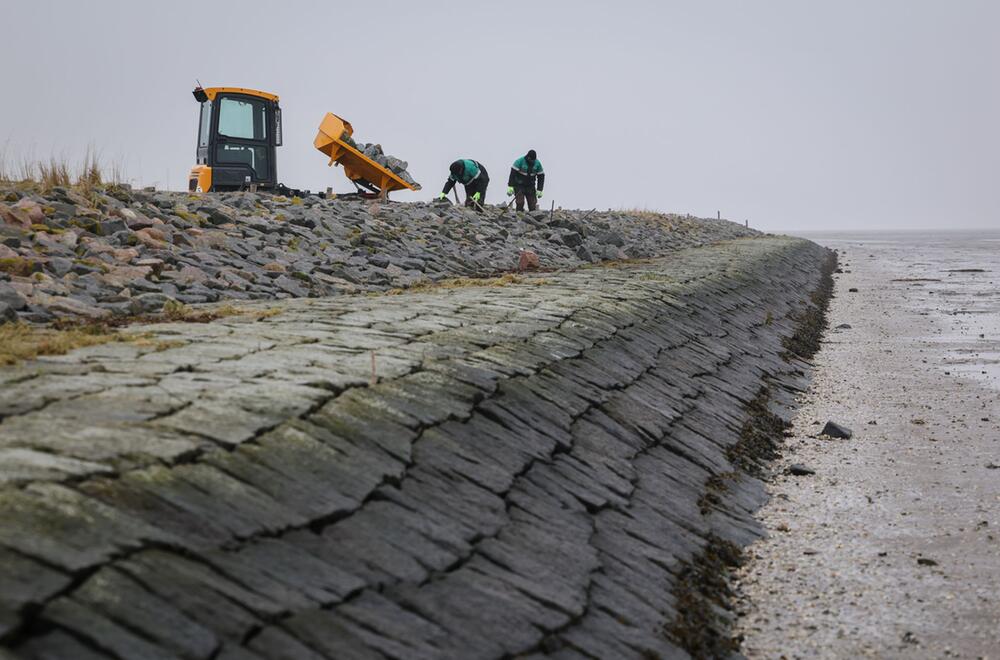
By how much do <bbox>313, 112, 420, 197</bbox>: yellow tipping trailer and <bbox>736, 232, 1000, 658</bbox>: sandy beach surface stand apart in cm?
1555

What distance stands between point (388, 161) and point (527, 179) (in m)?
4.18

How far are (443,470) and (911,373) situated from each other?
41.2 ft

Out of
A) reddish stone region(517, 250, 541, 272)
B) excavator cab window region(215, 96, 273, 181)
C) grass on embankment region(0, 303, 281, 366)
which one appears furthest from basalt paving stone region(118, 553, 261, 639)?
excavator cab window region(215, 96, 273, 181)

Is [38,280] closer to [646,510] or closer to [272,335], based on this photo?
[272,335]

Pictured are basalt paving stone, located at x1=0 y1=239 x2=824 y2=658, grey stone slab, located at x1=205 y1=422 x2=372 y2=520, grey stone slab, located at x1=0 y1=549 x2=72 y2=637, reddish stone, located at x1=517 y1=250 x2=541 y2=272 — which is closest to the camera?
grey stone slab, located at x1=0 y1=549 x2=72 y2=637

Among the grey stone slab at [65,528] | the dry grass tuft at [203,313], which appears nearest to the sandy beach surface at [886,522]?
the grey stone slab at [65,528]

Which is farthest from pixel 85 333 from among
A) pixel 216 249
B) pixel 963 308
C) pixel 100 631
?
pixel 963 308

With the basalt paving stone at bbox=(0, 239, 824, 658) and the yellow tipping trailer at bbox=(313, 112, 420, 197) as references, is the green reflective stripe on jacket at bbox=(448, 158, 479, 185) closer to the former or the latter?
the yellow tipping trailer at bbox=(313, 112, 420, 197)

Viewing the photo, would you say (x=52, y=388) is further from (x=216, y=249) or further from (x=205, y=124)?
(x=205, y=124)

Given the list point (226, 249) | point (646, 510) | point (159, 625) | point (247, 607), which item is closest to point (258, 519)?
point (247, 607)

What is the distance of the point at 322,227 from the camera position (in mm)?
18703

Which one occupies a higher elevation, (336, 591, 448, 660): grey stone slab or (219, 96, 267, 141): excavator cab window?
(219, 96, 267, 141): excavator cab window

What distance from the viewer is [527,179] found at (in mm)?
30609

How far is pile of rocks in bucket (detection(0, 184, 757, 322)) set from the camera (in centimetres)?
1140
